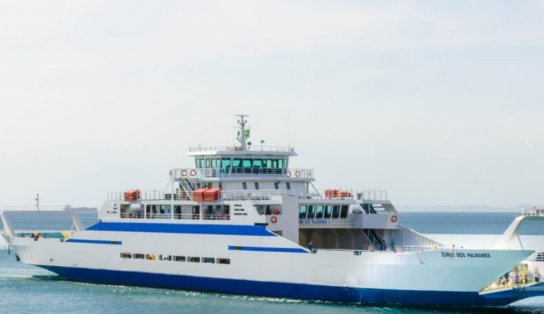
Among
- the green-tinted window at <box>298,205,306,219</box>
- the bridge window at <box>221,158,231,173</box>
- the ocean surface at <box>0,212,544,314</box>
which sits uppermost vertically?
the bridge window at <box>221,158,231,173</box>

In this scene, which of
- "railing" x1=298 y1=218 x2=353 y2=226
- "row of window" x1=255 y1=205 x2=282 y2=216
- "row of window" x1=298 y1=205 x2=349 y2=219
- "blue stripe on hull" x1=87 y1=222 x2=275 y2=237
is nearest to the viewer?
"blue stripe on hull" x1=87 y1=222 x2=275 y2=237

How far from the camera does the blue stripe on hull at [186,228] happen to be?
4003cm

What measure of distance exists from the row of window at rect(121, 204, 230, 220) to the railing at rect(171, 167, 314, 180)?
5.62ft

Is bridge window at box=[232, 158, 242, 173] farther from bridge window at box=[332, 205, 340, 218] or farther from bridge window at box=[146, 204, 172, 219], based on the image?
bridge window at box=[332, 205, 340, 218]

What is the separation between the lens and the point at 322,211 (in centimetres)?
4225

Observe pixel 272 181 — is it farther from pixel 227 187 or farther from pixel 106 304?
pixel 106 304

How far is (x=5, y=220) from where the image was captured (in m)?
54.0

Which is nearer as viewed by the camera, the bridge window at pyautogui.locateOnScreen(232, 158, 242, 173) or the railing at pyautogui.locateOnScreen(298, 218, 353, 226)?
the railing at pyautogui.locateOnScreen(298, 218, 353, 226)

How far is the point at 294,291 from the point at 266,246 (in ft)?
7.08

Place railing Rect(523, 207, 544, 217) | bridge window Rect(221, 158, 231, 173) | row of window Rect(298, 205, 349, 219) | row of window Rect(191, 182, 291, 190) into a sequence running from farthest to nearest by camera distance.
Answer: bridge window Rect(221, 158, 231, 173) → row of window Rect(191, 182, 291, 190) → row of window Rect(298, 205, 349, 219) → railing Rect(523, 207, 544, 217)

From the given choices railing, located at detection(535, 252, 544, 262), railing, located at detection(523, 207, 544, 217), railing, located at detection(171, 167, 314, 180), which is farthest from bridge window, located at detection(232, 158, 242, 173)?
railing, located at detection(535, 252, 544, 262)

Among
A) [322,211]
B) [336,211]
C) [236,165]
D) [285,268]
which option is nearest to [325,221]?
[322,211]

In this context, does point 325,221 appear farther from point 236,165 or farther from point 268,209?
point 236,165

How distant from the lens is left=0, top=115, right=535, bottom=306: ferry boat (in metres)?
36.4
